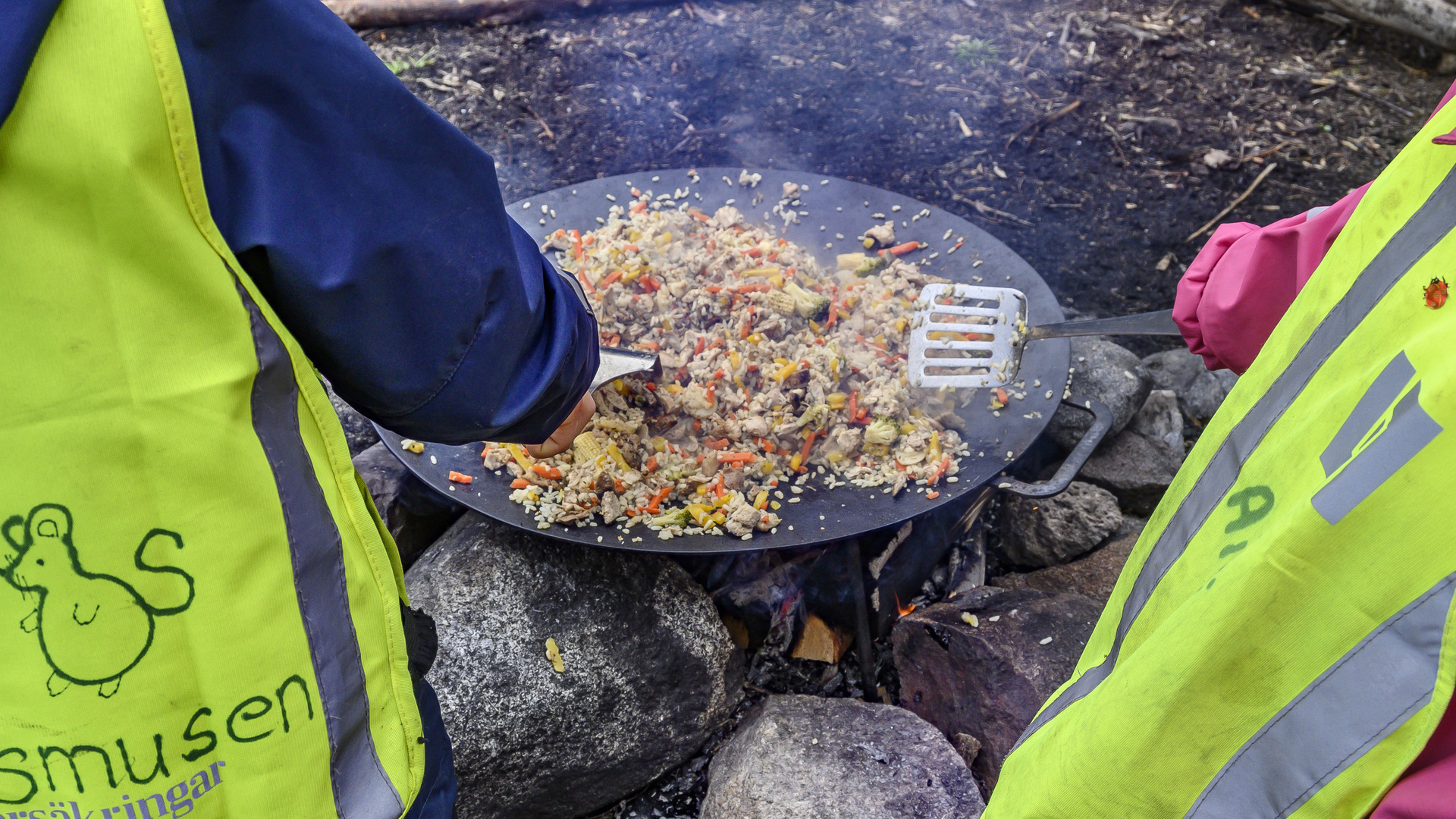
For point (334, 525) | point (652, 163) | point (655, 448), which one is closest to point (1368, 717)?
point (334, 525)

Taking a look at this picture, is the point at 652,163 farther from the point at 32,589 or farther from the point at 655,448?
the point at 32,589

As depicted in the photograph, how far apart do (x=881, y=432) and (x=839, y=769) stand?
0.98m

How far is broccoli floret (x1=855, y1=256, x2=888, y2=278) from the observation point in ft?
10.5

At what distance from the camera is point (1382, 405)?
37.8 inches

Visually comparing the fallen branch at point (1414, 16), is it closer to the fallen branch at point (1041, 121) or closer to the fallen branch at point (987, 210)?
the fallen branch at point (1041, 121)

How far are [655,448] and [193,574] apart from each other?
160 centimetres

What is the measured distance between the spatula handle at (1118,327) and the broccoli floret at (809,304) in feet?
2.23

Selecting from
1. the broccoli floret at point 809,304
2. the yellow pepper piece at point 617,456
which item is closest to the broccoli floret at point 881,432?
the broccoli floret at point 809,304

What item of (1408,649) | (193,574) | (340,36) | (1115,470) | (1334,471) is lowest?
(1115,470)

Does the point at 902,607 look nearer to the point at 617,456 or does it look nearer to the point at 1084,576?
the point at 1084,576

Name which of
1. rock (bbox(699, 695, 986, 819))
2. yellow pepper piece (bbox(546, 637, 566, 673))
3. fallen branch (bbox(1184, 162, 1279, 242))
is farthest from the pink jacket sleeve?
fallen branch (bbox(1184, 162, 1279, 242))

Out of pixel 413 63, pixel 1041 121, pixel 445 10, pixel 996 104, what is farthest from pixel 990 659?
pixel 445 10

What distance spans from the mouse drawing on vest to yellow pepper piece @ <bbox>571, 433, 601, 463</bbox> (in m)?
1.45

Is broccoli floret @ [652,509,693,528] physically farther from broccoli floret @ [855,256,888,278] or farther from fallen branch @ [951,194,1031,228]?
fallen branch @ [951,194,1031,228]
